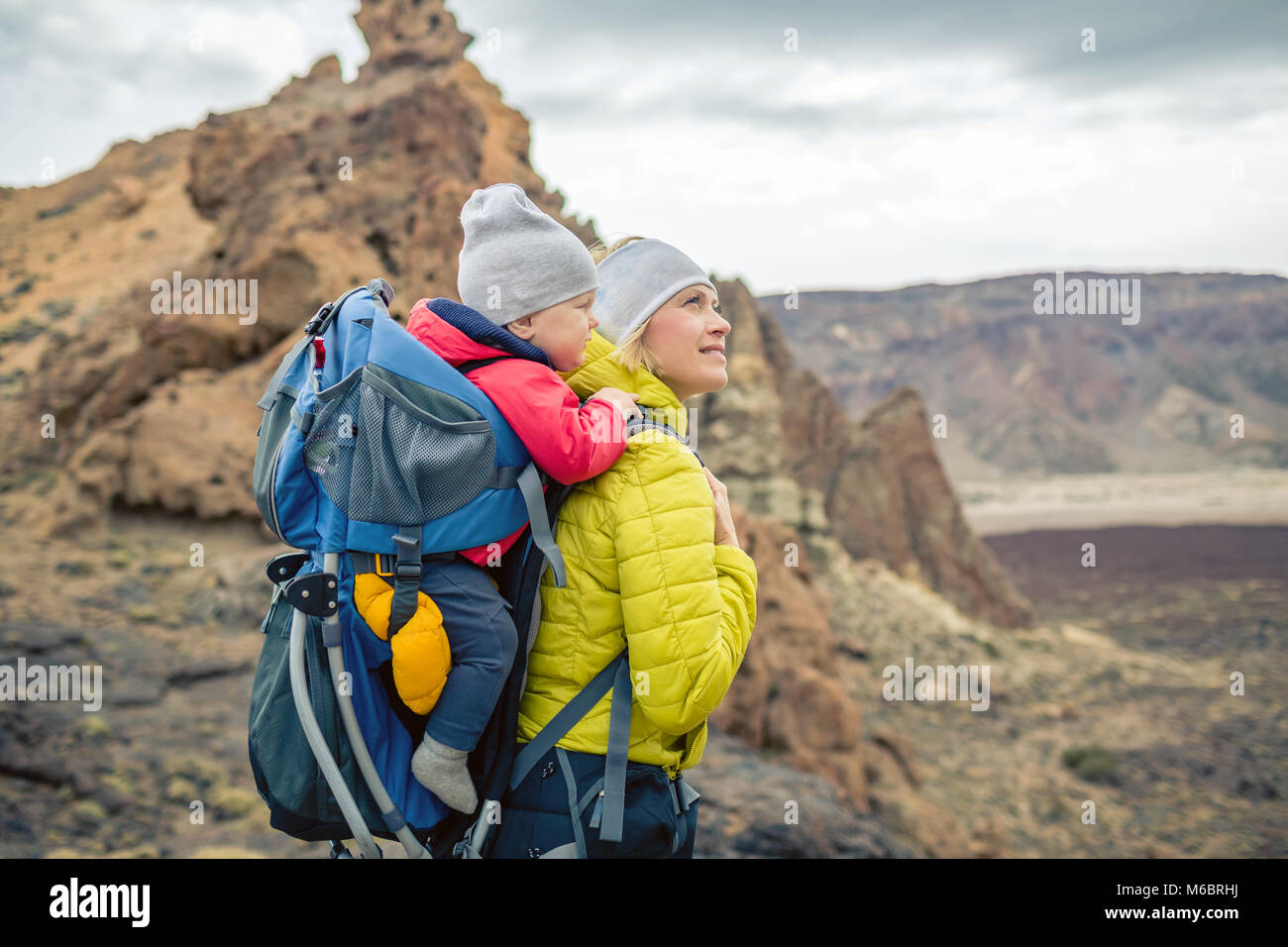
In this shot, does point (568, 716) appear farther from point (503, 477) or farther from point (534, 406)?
point (534, 406)

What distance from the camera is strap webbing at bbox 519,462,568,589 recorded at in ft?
5.63

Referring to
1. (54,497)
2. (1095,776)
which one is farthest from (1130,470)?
(54,497)

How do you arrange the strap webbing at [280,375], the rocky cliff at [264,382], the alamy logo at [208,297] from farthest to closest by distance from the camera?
the alamy logo at [208,297], the rocky cliff at [264,382], the strap webbing at [280,375]

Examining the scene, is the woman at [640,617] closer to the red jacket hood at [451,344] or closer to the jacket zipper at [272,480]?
the red jacket hood at [451,344]

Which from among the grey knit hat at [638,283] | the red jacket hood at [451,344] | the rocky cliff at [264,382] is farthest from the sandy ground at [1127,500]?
the red jacket hood at [451,344]

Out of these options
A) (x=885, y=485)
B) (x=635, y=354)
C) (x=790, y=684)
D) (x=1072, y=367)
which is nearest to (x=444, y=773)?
(x=635, y=354)

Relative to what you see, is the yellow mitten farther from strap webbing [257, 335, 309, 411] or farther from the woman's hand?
the woman's hand

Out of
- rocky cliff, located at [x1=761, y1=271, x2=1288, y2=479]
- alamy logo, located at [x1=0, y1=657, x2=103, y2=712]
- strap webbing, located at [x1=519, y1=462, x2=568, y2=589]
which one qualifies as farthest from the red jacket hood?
rocky cliff, located at [x1=761, y1=271, x2=1288, y2=479]

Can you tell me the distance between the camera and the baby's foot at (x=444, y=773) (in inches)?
68.1

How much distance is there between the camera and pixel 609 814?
1.75 metres

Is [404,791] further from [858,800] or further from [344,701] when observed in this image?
[858,800]

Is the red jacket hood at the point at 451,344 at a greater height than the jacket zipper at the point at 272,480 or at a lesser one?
greater

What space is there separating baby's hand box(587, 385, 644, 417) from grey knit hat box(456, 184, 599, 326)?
0.22 metres
